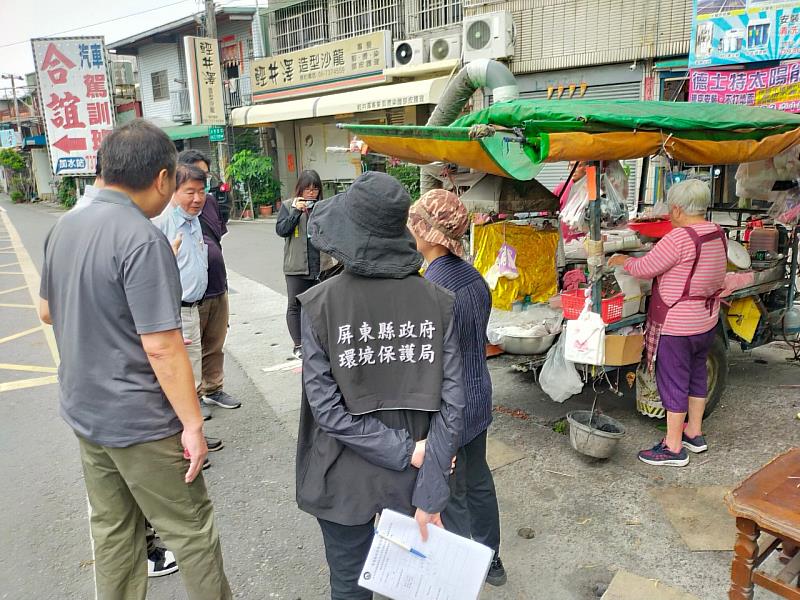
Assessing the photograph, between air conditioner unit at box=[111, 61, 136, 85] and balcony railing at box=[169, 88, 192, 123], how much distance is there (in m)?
7.62

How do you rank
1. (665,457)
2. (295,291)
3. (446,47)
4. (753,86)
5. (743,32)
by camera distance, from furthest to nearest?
(446,47)
(743,32)
(753,86)
(295,291)
(665,457)

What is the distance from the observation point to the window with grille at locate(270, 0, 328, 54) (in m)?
18.0

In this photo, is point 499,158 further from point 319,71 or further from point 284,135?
point 284,135

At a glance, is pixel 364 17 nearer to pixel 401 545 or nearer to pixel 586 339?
pixel 586 339

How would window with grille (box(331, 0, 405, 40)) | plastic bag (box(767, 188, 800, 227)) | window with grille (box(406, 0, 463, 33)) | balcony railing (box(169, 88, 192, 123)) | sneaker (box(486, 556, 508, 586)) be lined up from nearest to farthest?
sneaker (box(486, 556, 508, 586))
plastic bag (box(767, 188, 800, 227))
window with grille (box(406, 0, 463, 33))
window with grille (box(331, 0, 405, 40))
balcony railing (box(169, 88, 192, 123))

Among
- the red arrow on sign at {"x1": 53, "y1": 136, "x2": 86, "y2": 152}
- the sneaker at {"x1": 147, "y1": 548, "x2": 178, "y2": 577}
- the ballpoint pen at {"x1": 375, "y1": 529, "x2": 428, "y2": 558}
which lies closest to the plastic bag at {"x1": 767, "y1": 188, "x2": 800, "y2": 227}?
the ballpoint pen at {"x1": 375, "y1": 529, "x2": 428, "y2": 558}

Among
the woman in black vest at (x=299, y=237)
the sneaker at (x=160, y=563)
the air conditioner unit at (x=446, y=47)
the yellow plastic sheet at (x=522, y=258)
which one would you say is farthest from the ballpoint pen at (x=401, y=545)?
the air conditioner unit at (x=446, y=47)

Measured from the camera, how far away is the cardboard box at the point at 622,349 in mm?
3828

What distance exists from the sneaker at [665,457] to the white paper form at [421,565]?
2.33 meters

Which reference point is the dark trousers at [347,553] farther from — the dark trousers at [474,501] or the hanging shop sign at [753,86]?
the hanging shop sign at [753,86]

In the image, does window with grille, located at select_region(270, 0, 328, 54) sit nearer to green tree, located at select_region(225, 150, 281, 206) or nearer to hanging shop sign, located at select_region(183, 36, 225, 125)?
hanging shop sign, located at select_region(183, 36, 225, 125)

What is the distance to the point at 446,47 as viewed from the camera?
1434 cm

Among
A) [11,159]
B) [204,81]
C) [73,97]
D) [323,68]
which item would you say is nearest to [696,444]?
[323,68]

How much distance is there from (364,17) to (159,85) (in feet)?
42.9
